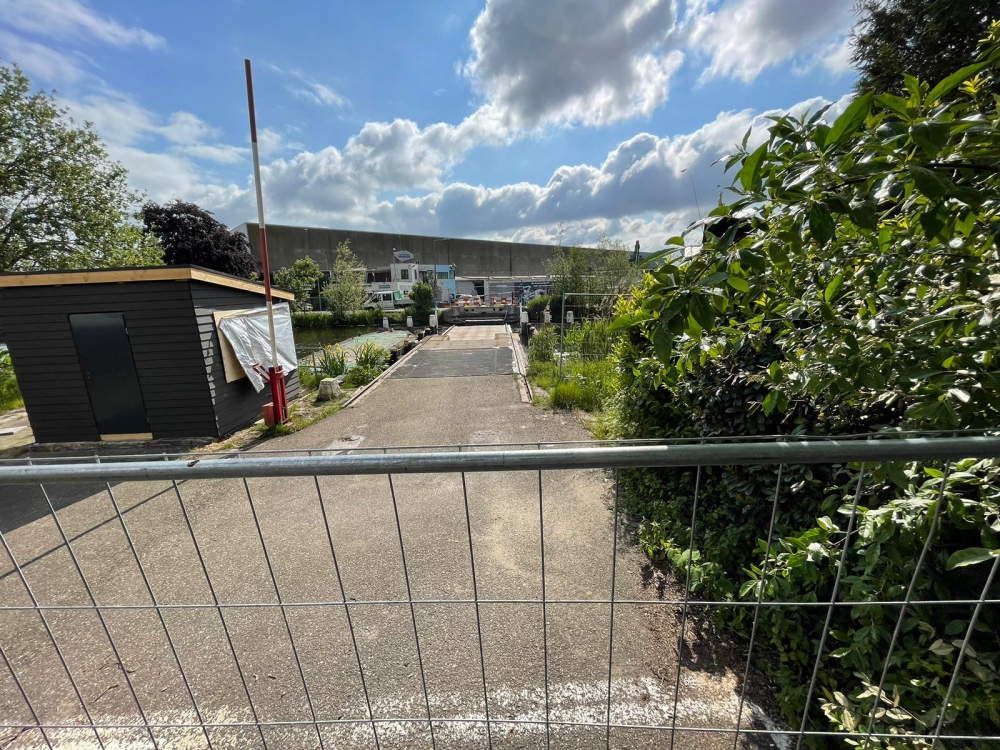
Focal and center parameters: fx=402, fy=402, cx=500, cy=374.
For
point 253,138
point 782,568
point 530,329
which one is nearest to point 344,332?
point 530,329

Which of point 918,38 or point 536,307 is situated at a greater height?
point 918,38

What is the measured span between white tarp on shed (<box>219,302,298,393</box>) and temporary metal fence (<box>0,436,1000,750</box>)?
3.61m

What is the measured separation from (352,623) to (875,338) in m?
3.04

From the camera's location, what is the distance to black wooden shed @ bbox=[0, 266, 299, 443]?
6.03 metres

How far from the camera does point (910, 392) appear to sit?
145 cm

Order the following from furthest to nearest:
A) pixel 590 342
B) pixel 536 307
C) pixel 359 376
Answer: pixel 536 307, pixel 359 376, pixel 590 342

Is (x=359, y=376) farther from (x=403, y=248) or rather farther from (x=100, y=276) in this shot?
(x=403, y=248)

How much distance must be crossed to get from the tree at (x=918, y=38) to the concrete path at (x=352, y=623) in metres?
10.0

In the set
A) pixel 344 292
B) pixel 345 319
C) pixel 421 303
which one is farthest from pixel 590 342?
pixel 345 319

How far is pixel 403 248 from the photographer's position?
50.6 meters

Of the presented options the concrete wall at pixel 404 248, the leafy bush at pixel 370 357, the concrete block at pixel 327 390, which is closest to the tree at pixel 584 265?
the leafy bush at pixel 370 357

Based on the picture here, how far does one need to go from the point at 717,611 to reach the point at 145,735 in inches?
123

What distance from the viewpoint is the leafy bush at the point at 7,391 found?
9.43 m

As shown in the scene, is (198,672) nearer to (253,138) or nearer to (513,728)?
(513,728)
